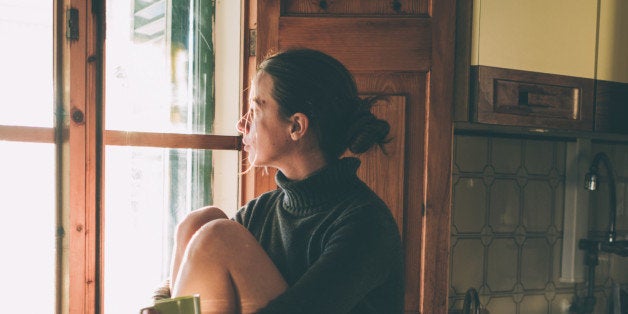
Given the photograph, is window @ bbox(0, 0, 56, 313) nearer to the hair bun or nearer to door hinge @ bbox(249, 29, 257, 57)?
door hinge @ bbox(249, 29, 257, 57)

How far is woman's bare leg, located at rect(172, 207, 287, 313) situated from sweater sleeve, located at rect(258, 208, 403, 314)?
6 centimetres

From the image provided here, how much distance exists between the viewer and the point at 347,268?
32.1 inches

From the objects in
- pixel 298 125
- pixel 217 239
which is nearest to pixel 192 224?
pixel 217 239

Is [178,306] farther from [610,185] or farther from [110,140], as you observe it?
[610,185]

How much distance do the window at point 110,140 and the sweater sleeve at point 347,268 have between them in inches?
23.7

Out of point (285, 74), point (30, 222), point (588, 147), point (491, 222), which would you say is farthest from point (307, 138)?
point (588, 147)

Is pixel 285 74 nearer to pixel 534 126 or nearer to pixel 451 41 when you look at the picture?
pixel 451 41

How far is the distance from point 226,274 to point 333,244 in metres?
0.19

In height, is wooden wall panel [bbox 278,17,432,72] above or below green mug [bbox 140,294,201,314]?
above

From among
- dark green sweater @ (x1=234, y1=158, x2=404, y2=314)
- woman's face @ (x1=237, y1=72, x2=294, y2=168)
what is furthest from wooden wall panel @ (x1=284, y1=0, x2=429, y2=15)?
dark green sweater @ (x1=234, y1=158, x2=404, y2=314)

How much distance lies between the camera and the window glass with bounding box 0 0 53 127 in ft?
3.88

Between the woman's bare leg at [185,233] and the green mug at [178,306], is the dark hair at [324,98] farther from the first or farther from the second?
the green mug at [178,306]

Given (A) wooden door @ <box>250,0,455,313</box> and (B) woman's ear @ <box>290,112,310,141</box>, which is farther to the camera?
(A) wooden door @ <box>250,0,455,313</box>

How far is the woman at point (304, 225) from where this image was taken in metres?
0.83
